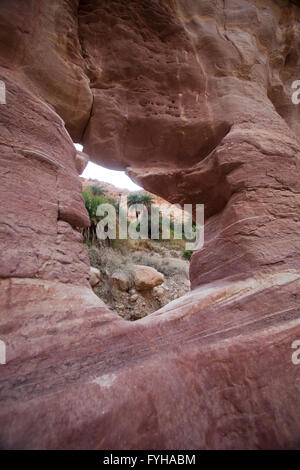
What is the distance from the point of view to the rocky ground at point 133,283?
5926 mm

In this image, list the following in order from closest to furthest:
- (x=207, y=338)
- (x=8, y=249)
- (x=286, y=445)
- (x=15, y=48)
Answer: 1. (x=286, y=445)
2. (x=8, y=249)
3. (x=207, y=338)
4. (x=15, y=48)

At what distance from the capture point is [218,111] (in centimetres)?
254

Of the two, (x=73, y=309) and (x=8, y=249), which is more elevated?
(x=8, y=249)

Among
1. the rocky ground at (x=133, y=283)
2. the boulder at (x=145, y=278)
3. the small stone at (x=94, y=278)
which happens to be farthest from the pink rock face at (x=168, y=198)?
the boulder at (x=145, y=278)

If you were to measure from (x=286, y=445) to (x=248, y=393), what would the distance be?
24cm

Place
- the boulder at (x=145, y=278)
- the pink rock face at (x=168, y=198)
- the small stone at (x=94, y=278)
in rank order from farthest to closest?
the boulder at (x=145, y=278) → the small stone at (x=94, y=278) → the pink rock face at (x=168, y=198)

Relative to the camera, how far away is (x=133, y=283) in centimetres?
656

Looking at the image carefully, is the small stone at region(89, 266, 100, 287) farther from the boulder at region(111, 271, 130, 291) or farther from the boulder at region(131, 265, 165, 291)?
the boulder at region(131, 265, 165, 291)

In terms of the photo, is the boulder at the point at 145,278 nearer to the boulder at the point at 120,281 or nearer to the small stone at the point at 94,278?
the boulder at the point at 120,281

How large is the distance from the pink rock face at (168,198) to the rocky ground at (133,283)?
3.96 metres

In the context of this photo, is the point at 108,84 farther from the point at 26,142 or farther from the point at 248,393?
the point at 248,393

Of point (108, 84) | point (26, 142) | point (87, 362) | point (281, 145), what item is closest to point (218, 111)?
point (281, 145)

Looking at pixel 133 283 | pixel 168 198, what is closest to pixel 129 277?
pixel 133 283

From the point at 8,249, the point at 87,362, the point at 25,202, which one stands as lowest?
the point at 87,362
